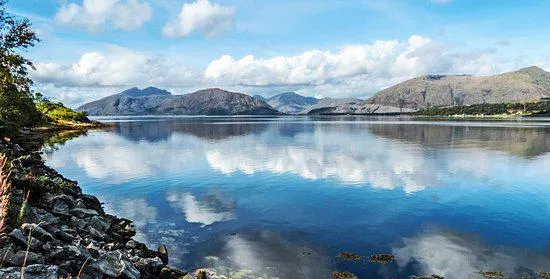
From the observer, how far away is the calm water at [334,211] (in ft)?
87.9

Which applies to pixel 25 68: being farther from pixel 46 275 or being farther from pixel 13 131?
pixel 46 275

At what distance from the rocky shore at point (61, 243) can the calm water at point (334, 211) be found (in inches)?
146

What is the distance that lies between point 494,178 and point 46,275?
57.7 metres

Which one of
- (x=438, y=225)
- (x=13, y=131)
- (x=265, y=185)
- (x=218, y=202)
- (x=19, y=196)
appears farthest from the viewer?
(x=13, y=131)

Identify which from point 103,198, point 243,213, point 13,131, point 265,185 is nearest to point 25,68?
point 13,131

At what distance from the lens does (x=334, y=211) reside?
39.4 meters

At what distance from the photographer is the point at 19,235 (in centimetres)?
1625

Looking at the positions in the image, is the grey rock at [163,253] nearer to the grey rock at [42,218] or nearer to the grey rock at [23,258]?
the grey rock at [42,218]

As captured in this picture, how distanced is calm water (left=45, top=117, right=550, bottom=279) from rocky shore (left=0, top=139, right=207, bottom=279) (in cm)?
370

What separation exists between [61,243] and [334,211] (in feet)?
85.0

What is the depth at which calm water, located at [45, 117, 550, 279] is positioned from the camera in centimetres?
2678

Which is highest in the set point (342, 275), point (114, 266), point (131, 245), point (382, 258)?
point (114, 266)

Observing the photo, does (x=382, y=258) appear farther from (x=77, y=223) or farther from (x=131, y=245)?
(x=77, y=223)

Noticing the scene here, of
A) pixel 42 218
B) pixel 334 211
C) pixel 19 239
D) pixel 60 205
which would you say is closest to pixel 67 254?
pixel 19 239
